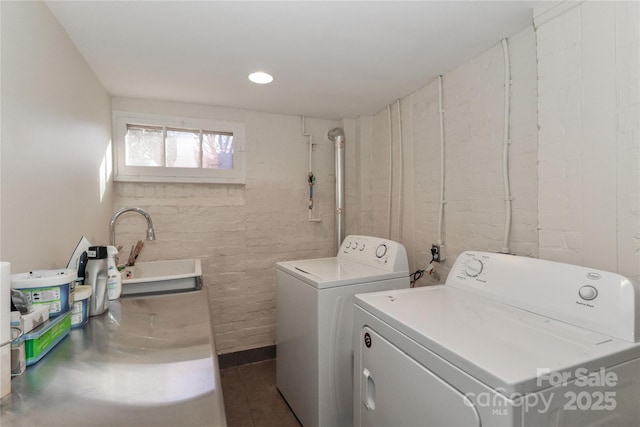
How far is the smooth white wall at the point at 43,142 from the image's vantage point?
3.14ft

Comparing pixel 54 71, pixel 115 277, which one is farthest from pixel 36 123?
pixel 115 277

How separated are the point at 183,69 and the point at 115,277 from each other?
4.17 feet

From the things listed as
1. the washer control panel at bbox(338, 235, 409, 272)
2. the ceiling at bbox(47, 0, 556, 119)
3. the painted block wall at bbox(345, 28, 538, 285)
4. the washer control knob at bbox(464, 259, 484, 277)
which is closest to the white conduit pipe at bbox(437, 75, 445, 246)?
the painted block wall at bbox(345, 28, 538, 285)

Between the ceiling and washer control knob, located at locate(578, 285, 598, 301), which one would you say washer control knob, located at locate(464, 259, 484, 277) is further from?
the ceiling

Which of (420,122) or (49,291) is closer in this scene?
(49,291)

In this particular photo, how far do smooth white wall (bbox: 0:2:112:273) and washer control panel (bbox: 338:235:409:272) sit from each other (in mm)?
1642

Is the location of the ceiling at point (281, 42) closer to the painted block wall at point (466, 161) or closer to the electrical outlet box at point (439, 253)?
the painted block wall at point (466, 161)

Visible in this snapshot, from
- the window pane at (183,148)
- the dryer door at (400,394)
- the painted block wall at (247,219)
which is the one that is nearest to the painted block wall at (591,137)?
the dryer door at (400,394)

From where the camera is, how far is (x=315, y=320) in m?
1.63

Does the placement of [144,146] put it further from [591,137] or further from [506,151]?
[591,137]

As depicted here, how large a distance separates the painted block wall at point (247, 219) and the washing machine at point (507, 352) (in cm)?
149

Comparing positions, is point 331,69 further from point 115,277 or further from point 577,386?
point 577,386

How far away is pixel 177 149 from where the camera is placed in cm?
241

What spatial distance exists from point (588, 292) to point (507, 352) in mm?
409
